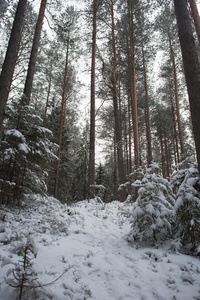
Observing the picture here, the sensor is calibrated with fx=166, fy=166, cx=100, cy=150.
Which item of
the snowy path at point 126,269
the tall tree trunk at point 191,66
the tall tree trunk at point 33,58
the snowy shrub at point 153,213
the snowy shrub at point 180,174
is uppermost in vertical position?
the tall tree trunk at point 33,58

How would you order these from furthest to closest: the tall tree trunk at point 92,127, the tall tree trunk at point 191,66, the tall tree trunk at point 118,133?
the tall tree trunk at point 118,133 → the tall tree trunk at point 92,127 → the tall tree trunk at point 191,66

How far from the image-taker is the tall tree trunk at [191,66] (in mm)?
3418

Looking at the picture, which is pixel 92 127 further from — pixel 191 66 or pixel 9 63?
pixel 191 66

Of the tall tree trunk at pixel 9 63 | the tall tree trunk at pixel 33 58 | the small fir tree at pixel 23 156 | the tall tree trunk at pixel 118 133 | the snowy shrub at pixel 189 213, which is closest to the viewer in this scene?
the snowy shrub at pixel 189 213

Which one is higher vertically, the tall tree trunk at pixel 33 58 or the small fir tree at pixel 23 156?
the tall tree trunk at pixel 33 58

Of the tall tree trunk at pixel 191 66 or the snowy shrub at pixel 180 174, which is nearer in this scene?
the tall tree trunk at pixel 191 66

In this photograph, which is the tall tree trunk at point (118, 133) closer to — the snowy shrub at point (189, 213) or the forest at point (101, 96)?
the forest at point (101, 96)

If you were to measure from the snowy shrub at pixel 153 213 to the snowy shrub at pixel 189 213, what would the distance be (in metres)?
0.23

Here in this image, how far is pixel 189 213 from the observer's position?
336cm

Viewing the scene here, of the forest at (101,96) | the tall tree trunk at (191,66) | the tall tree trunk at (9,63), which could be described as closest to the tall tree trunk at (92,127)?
the forest at (101,96)

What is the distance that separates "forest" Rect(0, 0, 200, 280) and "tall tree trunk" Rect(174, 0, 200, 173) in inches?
0.8

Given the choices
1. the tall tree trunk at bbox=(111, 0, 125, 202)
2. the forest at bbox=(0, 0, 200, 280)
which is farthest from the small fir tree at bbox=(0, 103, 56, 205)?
the tall tree trunk at bbox=(111, 0, 125, 202)

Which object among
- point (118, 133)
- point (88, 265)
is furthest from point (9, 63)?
point (118, 133)

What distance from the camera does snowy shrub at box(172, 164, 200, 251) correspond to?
3.25 metres
